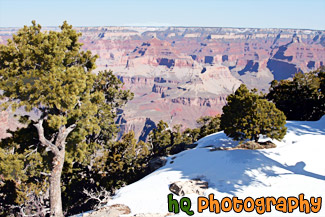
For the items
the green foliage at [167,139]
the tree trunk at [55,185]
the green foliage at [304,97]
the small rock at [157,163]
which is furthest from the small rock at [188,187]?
the green foliage at [304,97]

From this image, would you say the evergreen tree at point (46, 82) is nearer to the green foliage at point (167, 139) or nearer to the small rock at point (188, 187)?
the small rock at point (188, 187)

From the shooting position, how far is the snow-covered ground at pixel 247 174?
15.9 m

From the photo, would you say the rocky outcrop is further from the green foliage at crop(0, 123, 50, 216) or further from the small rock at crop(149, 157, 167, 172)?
the small rock at crop(149, 157, 167, 172)

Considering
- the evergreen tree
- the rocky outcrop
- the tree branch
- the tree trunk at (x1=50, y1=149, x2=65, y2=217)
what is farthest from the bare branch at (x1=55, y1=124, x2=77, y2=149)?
the rocky outcrop

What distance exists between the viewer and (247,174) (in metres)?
18.4

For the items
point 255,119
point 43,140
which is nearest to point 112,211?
point 43,140

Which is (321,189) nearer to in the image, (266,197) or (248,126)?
(266,197)

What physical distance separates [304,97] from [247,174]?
86.1 feet

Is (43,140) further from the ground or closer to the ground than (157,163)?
further from the ground

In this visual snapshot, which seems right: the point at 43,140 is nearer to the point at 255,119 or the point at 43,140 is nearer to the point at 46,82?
the point at 46,82

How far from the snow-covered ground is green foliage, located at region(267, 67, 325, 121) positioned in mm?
14947

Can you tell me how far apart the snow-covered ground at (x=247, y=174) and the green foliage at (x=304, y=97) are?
14947 millimetres

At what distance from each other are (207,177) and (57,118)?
11327 millimetres

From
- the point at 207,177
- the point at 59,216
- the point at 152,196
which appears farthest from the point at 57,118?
the point at 207,177
